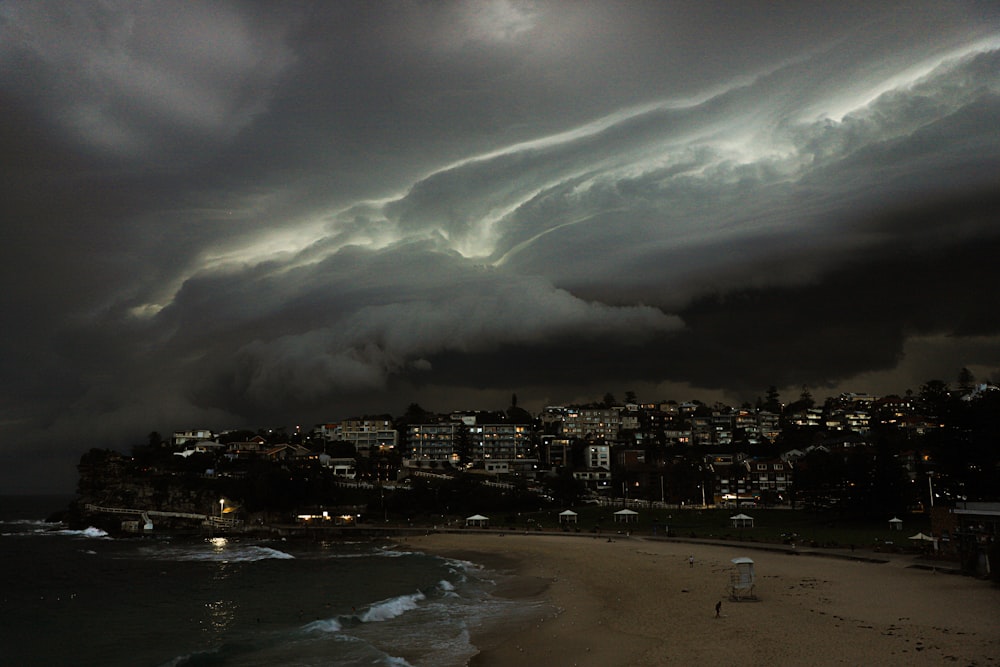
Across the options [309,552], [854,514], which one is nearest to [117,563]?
[309,552]

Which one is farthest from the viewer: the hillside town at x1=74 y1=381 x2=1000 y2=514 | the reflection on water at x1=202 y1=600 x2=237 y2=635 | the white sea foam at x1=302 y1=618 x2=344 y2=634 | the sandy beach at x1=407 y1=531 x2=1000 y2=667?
the hillside town at x1=74 y1=381 x2=1000 y2=514

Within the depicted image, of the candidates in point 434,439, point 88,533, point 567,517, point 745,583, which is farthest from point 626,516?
point 434,439

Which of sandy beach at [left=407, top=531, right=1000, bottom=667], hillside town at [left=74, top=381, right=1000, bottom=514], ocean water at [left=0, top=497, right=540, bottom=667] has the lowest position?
ocean water at [left=0, top=497, right=540, bottom=667]

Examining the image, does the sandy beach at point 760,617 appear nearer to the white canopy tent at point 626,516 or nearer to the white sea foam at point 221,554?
the white sea foam at point 221,554

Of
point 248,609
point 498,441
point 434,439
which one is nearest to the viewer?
point 248,609

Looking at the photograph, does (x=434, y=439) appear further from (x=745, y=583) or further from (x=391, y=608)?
(x=745, y=583)

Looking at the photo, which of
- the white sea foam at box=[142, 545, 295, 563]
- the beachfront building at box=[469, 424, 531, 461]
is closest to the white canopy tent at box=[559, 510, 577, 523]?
the white sea foam at box=[142, 545, 295, 563]

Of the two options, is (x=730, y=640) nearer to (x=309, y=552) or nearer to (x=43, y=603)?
(x=43, y=603)

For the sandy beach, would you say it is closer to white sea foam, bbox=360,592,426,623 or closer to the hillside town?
white sea foam, bbox=360,592,426,623
